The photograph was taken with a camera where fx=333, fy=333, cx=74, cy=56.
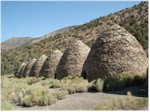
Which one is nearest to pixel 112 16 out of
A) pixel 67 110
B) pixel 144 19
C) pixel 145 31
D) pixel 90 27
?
pixel 90 27

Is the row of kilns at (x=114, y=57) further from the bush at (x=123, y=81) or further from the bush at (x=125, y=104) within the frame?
the bush at (x=125, y=104)

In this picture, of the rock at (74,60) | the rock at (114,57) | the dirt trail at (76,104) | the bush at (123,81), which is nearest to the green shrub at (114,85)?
the bush at (123,81)

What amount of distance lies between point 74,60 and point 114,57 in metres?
5.63

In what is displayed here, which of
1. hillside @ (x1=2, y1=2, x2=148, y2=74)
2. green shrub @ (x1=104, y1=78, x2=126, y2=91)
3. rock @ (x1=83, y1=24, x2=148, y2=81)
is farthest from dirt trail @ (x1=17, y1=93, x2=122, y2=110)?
hillside @ (x1=2, y1=2, x2=148, y2=74)

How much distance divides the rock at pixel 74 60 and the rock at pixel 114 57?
12.9ft

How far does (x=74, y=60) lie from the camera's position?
21.5 meters

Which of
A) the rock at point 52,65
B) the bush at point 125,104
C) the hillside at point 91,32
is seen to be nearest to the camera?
the bush at point 125,104

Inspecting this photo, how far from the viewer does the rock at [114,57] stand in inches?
629

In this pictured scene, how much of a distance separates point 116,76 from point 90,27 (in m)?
53.0

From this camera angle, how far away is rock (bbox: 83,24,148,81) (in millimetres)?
15984

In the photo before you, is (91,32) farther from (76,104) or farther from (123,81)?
(76,104)

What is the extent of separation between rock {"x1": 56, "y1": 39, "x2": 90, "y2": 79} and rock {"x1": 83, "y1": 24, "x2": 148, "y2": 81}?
392 cm

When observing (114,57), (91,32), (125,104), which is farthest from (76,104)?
(91,32)

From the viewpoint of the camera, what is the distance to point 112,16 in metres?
68.4
